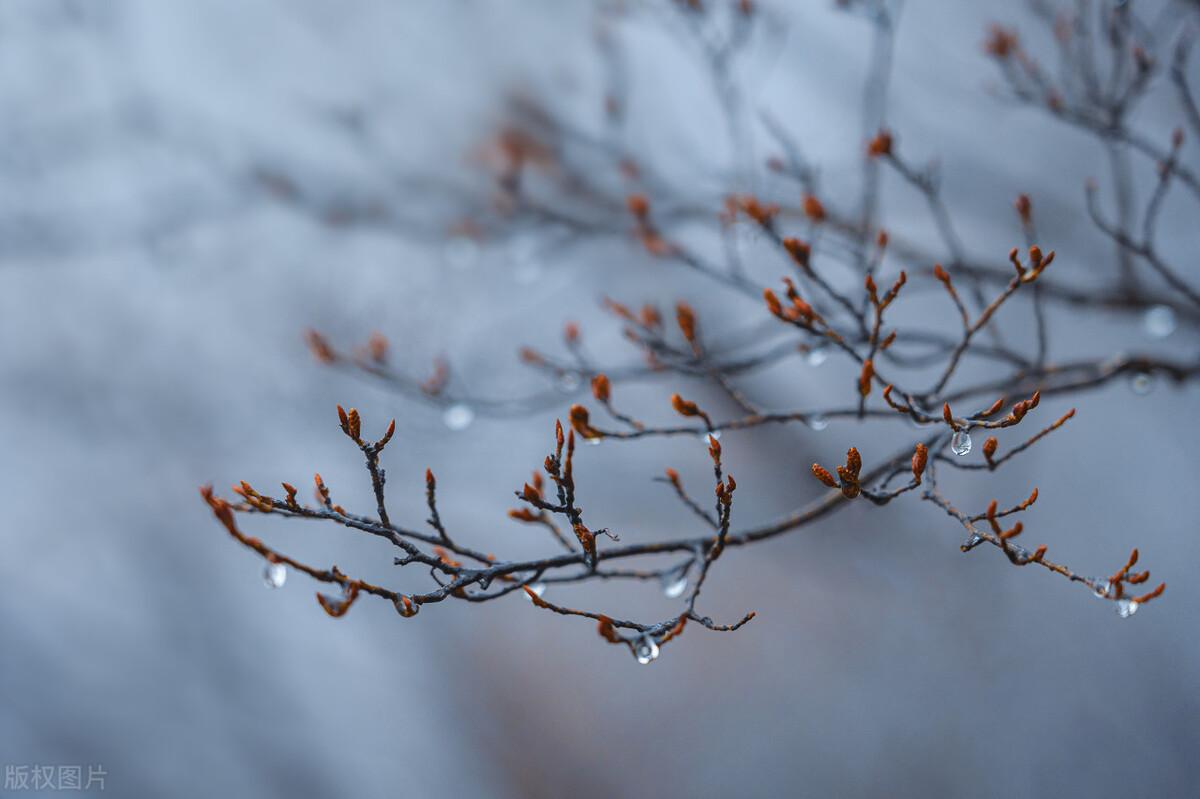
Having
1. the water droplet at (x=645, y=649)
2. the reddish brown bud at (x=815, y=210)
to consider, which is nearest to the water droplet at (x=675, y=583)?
the water droplet at (x=645, y=649)

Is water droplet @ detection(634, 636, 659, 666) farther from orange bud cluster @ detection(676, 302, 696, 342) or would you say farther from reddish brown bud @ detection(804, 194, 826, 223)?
reddish brown bud @ detection(804, 194, 826, 223)

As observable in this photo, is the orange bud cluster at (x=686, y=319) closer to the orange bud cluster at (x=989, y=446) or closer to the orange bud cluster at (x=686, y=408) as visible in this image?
the orange bud cluster at (x=686, y=408)

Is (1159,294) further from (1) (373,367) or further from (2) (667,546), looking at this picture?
(1) (373,367)

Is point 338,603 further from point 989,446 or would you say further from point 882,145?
point 882,145

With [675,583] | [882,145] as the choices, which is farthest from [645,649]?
[882,145]

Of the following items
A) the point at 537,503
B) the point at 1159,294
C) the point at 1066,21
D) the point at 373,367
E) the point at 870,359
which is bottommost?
the point at 537,503

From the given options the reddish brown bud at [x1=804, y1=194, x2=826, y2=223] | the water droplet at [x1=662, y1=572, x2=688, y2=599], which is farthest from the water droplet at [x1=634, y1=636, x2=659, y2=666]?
the reddish brown bud at [x1=804, y1=194, x2=826, y2=223]

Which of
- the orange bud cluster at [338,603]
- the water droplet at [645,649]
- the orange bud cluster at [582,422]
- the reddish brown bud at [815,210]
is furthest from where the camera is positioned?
the reddish brown bud at [815,210]

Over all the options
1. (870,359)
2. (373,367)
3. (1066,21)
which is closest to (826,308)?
(870,359)

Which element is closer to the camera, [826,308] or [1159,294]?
[826,308]
